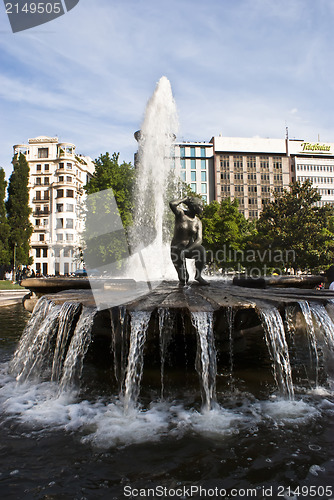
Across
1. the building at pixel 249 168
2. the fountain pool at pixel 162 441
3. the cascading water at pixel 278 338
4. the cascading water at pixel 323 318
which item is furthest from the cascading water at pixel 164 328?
the building at pixel 249 168

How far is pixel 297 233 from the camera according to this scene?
25297 millimetres

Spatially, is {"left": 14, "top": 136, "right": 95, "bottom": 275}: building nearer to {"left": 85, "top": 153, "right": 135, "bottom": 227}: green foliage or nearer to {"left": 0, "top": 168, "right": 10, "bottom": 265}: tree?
{"left": 0, "top": 168, "right": 10, "bottom": 265}: tree

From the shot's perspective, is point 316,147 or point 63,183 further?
point 316,147

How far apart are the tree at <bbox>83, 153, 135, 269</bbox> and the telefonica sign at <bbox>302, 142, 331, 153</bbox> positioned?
5908cm

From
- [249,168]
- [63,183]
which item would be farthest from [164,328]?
[249,168]

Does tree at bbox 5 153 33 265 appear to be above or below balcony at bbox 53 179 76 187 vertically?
below

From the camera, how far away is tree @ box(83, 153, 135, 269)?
2453 centimetres

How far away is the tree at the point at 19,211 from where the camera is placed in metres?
38.3

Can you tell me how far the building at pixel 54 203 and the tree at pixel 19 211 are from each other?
51.7ft

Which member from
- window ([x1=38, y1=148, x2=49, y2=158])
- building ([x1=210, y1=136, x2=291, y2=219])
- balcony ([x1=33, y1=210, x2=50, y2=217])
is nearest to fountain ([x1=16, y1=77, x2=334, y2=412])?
balcony ([x1=33, y1=210, x2=50, y2=217])

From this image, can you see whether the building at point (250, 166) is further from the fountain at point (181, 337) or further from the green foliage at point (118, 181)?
the fountain at point (181, 337)

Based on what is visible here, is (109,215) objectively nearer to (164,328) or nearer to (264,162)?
(164,328)

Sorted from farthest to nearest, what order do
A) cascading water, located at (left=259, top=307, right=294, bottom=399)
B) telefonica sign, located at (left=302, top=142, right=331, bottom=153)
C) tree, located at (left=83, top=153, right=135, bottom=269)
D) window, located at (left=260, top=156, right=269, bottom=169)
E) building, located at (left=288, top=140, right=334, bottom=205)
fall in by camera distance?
window, located at (left=260, top=156, right=269, bottom=169) < telefonica sign, located at (left=302, top=142, right=331, bottom=153) < building, located at (left=288, top=140, right=334, bottom=205) < tree, located at (left=83, top=153, right=135, bottom=269) < cascading water, located at (left=259, top=307, right=294, bottom=399)

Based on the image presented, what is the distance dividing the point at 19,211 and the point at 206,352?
1566 inches
